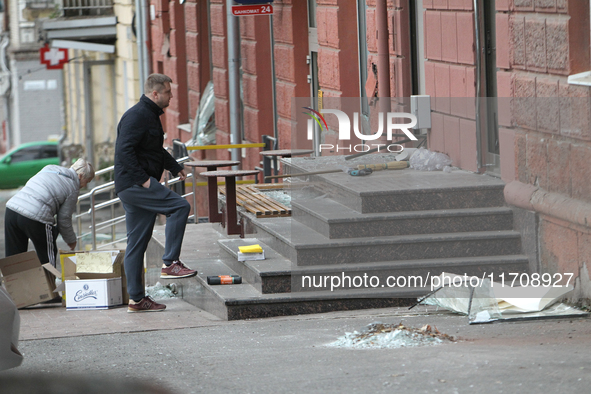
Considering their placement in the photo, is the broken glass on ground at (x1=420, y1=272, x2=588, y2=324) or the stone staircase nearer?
the broken glass on ground at (x1=420, y1=272, x2=588, y2=324)

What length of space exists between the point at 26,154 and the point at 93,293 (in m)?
20.9

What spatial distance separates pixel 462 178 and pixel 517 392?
3719 mm

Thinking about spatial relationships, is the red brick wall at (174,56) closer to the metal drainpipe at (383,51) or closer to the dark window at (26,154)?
the dark window at (26,154)

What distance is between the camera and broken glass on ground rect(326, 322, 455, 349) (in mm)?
5211

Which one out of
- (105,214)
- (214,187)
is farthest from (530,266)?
(105,214)

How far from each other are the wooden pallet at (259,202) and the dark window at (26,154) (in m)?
18.5

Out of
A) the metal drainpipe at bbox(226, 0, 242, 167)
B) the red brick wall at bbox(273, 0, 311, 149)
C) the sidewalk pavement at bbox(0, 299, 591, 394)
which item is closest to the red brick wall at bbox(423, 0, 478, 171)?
the sidewalk pavement at bbox(0, 299, 591, 394)

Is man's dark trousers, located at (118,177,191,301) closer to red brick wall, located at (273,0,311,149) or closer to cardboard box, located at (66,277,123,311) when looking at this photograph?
cardboard box, located at (66,277,123,311)

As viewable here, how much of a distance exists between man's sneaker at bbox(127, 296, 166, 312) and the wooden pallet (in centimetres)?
148

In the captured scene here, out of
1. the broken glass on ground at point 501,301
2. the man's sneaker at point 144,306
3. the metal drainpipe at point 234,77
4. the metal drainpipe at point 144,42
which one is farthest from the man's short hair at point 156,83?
the metal drainpipe at point 144,42

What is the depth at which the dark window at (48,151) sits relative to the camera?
27734mm

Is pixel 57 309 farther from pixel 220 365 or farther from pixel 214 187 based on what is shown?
pixel 220 365

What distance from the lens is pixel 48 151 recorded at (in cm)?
2789

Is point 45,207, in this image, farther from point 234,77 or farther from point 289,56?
point 234,77
